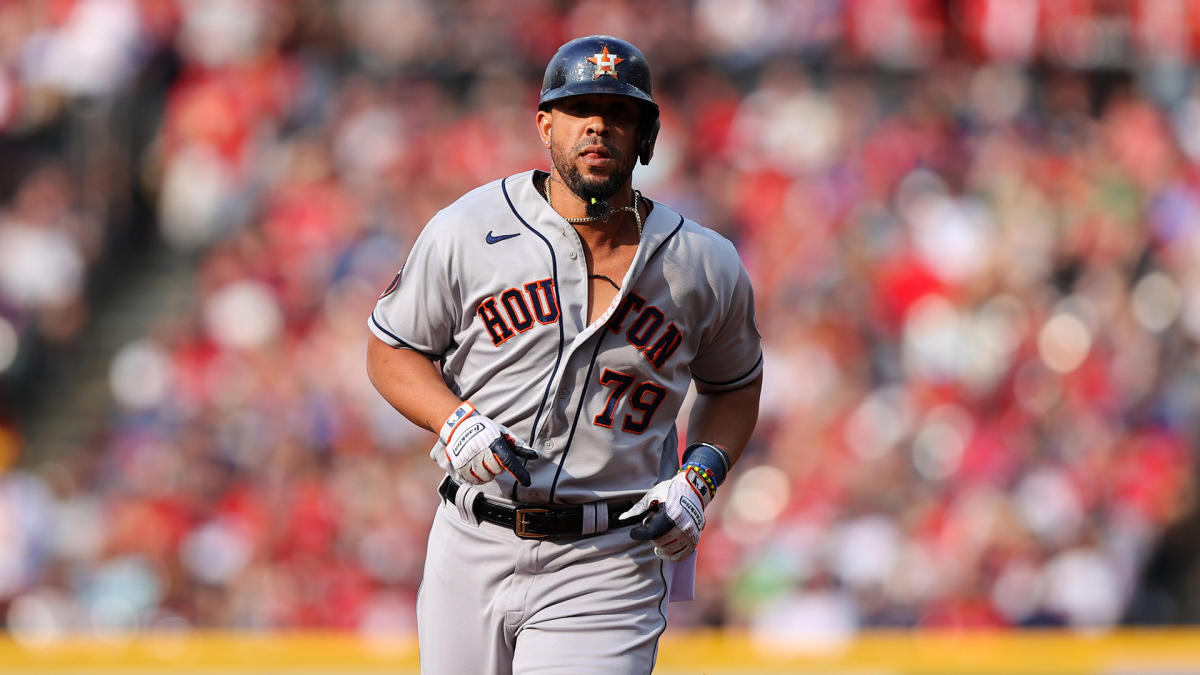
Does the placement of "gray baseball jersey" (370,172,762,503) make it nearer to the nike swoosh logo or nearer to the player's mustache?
the nike swoosh logo

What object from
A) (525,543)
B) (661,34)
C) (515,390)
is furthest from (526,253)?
(661,34)

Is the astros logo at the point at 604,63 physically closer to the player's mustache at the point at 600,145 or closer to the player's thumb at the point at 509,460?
the player's mustache at the point at 600,145

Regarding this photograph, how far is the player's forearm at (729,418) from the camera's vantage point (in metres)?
4.02

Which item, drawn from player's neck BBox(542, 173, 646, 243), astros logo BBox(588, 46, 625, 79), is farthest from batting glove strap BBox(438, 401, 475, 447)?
astros logo BBox(588, 46, 625, 79)

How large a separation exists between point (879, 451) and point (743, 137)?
3.02 metres

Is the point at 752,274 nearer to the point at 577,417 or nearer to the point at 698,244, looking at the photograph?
the point at 698,244

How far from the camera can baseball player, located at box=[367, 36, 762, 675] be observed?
3.66 metres

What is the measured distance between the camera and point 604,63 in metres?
3.62

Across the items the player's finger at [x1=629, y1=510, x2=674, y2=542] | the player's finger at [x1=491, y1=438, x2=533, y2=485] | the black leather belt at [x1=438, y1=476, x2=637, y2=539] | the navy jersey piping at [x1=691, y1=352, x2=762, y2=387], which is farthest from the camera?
the navy jersey piping at [x1=691, y1=352, x2=762, y2=387]

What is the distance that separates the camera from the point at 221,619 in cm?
929

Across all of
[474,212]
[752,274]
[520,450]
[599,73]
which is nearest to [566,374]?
[520,450]

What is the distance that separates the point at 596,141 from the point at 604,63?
0.18m

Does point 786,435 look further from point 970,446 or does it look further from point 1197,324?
point 1197,324

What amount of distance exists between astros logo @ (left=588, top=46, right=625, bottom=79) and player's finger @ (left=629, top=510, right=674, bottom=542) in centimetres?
101
